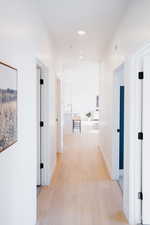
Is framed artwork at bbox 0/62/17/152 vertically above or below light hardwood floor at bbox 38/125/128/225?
above

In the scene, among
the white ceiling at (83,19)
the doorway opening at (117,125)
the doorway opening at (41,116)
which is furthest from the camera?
the doorway opening at (117,125)

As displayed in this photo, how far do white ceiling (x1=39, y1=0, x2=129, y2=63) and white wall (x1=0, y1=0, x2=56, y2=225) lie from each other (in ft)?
1.58

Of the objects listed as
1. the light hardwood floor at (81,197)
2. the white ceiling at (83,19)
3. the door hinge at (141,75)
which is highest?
the white ceiling at (83,19)

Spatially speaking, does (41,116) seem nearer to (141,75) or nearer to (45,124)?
(45,124)

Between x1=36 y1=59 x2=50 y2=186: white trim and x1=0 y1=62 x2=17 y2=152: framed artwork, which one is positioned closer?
x1=0 y1=62 x2=17 y2=152: framed artwork

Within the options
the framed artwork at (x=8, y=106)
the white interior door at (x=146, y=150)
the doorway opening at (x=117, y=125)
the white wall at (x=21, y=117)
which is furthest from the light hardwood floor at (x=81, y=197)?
the framed artwork at (x=8, y=106)

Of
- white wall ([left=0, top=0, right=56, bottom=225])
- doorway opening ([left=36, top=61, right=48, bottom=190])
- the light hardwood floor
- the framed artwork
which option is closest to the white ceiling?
white wall ([left=0, top=0, right=56, bottom=225])

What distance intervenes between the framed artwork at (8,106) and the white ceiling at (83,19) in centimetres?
148

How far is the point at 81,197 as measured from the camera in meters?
3.42

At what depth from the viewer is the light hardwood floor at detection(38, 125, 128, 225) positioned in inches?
109

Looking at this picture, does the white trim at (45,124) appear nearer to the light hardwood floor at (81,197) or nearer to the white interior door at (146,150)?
the light hardwood floor at (81,197)

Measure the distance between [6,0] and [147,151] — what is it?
2.03 m

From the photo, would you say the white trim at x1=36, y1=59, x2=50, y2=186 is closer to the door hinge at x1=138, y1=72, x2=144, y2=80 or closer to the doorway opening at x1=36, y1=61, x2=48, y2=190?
the doorway opening at x1=36, y1=61, x2=48, y2=190

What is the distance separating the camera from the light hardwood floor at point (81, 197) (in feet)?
9.10
